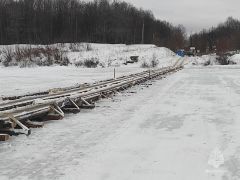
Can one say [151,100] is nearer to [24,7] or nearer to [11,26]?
[11,26]

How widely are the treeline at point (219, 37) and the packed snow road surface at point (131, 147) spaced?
92334mm

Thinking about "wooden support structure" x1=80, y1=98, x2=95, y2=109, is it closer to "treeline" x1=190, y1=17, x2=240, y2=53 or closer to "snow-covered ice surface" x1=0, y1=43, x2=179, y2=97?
"snow-covered ice surface" x1=0, y1=43, x2=179, y2=97

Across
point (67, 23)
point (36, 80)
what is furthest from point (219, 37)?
point (36, 80)

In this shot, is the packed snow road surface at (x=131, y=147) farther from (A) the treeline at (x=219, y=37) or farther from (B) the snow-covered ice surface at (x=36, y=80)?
(A) the treeline at (x=219, y=37)

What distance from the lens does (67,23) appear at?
102 metres

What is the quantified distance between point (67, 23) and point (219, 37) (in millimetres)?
65867

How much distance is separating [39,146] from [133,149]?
61.9 inches

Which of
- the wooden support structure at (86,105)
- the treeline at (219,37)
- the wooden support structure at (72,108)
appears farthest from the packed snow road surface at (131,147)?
the treeline at (219,37)

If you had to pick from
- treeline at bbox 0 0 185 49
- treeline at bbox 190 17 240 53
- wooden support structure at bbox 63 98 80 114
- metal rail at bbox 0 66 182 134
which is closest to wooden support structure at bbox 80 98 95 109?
metal rail at bbox 0 66 182 134

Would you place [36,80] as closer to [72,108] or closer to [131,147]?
[72,108]

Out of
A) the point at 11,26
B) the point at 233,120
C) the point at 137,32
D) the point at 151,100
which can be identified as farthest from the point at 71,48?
the point at 233,120

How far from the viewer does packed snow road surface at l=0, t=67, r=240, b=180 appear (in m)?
5.54

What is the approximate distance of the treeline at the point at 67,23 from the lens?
93.0m

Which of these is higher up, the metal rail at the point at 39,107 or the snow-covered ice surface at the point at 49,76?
the metal rail at the point at 39,107
